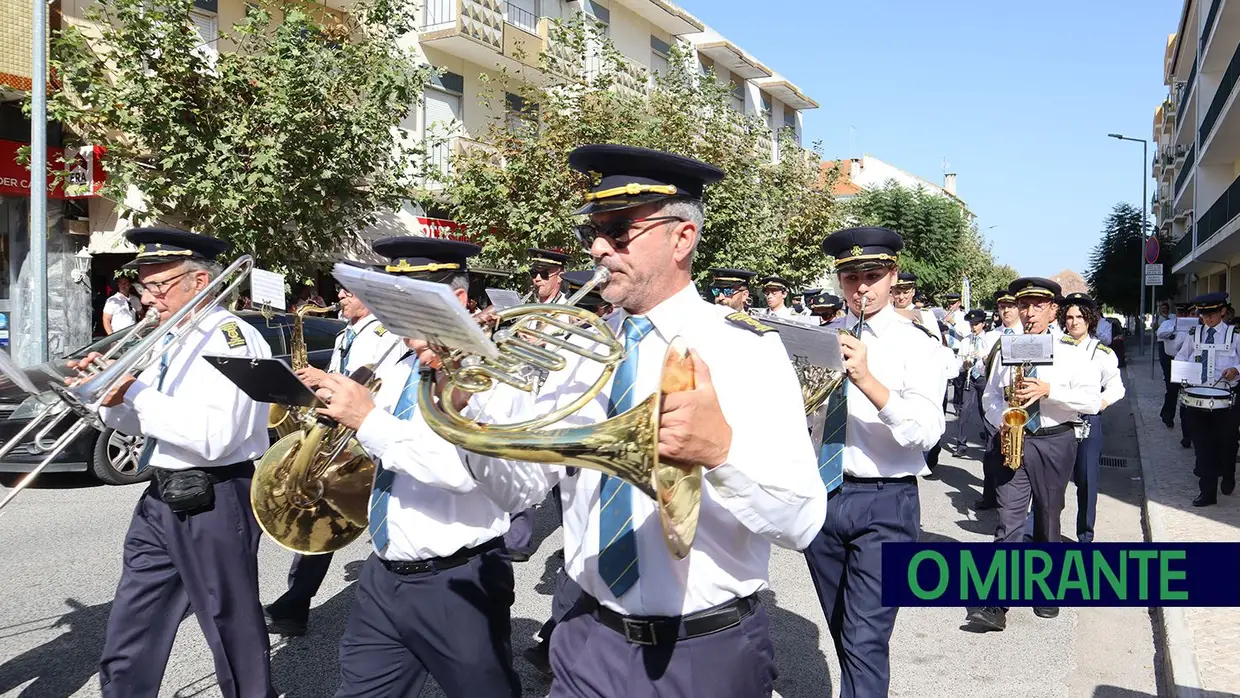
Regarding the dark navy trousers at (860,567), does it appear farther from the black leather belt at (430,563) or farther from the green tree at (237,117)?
the green tree at (237,117)

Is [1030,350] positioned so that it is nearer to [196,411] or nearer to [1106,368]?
[1106,368]

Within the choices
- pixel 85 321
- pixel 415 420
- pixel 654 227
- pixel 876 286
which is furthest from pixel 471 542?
pixel 85 321

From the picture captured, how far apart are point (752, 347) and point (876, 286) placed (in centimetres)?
206

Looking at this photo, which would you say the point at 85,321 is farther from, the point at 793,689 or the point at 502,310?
the point at 502,310

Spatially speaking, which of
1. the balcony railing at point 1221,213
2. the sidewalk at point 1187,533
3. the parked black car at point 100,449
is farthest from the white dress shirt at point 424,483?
the balcony railing at point 1221,213

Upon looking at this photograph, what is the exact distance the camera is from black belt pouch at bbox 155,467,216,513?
140 inches

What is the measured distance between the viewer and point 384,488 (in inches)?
124

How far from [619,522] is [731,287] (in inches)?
360

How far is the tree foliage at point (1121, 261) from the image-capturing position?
4244 cm

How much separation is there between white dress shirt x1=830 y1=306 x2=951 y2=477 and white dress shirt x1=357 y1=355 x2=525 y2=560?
154cm

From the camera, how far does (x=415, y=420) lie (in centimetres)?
299

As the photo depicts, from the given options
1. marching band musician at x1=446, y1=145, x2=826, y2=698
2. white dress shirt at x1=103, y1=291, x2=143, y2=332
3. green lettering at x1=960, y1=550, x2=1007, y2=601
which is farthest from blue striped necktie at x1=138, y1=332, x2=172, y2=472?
white dress shirt at x1=103, y1=291, x2=143, y2=332

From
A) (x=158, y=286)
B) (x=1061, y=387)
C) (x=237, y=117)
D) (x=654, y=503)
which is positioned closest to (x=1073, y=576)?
(x=654, y=503)

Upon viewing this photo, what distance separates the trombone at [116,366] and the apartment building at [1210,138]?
74.2 ft
